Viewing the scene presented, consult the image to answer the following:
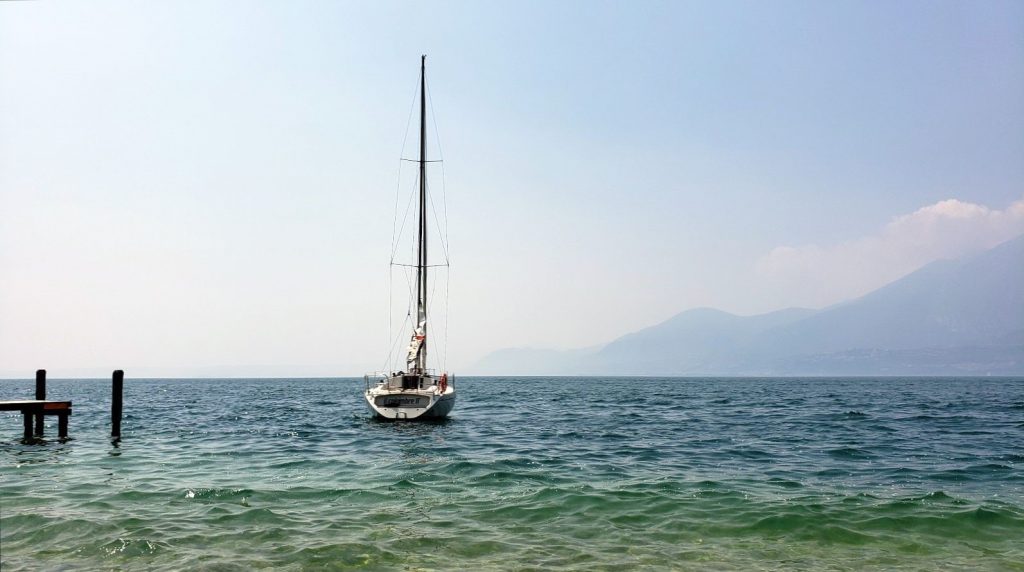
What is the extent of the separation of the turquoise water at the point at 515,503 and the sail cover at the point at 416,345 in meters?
10.2

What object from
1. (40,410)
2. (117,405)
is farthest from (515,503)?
(40,410)

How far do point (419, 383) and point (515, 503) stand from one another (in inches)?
952

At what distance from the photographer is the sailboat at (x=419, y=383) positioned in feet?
120

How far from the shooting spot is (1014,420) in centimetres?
4094

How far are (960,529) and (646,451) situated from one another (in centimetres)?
1246

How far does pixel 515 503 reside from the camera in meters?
16.0

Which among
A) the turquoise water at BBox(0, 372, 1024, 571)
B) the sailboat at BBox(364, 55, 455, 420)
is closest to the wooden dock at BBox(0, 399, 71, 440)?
the turquoise water at BBox(0, 372, 1024, 571)

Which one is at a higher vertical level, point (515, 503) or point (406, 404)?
point (406, 404)

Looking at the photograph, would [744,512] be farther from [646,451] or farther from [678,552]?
[646,451]

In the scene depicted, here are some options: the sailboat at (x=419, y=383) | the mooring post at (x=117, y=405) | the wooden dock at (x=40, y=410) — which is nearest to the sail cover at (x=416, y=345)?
the sailboat at (x=419, y=383)

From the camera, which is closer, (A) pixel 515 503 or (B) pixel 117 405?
(A) pixel 515 503

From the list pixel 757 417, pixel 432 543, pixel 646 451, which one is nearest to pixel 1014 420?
pixel 757 417

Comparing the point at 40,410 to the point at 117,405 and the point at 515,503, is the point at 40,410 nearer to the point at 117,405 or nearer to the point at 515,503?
the point at 117,405

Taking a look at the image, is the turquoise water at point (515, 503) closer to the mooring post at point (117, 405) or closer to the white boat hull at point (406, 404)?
the mooring post at point (117, 405)
